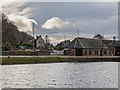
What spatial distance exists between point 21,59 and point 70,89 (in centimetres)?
4001

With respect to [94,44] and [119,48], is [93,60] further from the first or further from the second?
[119,48]

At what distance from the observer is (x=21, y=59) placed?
208 feet

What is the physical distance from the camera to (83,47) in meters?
97.4

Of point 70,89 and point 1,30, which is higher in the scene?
point 1,30

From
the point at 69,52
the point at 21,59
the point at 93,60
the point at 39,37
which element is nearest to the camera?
the point at 21,59

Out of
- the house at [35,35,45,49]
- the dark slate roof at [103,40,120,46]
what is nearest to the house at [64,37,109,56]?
the dark slate roof at [103,40,120,46]

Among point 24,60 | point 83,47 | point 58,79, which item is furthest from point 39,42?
point 58,79

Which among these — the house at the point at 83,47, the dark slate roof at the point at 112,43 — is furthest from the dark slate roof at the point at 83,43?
the dark slate roof at the point at 112,43

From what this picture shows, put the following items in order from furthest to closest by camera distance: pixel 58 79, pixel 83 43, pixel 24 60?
pixel 83 43 → pixel 24 60 → pixel 58 79

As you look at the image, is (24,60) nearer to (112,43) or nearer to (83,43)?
(83,43)

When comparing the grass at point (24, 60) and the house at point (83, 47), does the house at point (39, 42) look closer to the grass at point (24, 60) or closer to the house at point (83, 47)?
the house at point (83, 47)

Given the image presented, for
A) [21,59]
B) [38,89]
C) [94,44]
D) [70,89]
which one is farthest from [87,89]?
[94,44]

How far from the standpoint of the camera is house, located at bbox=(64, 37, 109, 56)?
97125mm

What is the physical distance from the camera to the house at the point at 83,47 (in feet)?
319
